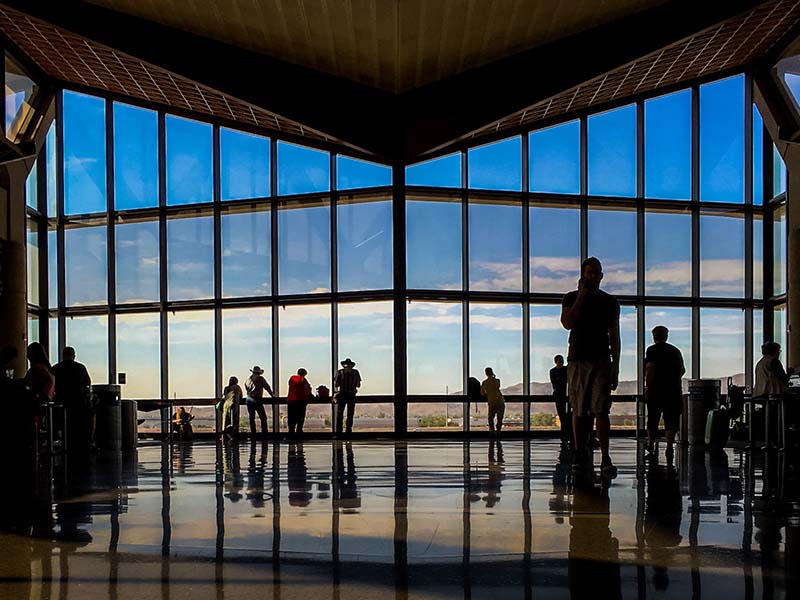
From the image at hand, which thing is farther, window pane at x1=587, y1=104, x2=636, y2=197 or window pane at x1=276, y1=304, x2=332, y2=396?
window pane at x1=587, y1=104, x2=636, y2=197

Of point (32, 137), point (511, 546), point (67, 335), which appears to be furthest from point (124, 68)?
point (511, 546)

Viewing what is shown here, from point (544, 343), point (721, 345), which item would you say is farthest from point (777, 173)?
point (544, 343)

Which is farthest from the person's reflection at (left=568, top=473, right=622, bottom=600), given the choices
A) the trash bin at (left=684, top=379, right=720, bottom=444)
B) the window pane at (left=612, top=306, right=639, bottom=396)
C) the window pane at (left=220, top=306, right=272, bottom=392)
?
the window pane at (left=612, top=306, right=639, bottom=396)

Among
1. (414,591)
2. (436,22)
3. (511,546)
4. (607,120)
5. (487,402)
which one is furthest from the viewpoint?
(607,120)

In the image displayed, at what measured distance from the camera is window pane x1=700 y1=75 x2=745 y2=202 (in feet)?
61.2

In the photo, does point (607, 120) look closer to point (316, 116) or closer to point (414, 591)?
point (316, 116)

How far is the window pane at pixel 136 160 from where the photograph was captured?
18.7 metres

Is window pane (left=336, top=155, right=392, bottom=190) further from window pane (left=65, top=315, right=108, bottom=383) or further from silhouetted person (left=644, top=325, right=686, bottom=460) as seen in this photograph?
silhouetted person (left=644, top=325, right=686, bottom=460)

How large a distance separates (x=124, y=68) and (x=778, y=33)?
1205 centimetres

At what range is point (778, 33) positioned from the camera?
54.6ft

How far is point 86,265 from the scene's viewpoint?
19000 millimetres

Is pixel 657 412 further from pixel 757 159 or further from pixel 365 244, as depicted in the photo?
pixel 757 159

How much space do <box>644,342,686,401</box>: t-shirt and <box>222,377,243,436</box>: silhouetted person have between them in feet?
32.5

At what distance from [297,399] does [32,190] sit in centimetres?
747
